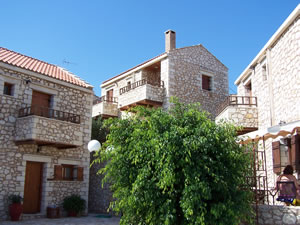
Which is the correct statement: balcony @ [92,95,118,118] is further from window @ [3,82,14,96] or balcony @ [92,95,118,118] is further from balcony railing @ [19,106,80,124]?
window @ [3,82,14,96]

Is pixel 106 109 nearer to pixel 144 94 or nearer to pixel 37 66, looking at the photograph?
pixel 144 94

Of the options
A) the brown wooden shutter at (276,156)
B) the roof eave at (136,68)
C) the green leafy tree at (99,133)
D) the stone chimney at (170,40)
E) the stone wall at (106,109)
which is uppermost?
the stone chimney at (170,40)

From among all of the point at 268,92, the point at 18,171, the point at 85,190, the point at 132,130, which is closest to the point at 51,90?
the point at 18,171

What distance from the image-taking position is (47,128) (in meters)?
12.9

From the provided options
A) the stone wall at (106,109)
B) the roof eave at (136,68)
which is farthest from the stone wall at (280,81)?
the stone wall at (106,109)

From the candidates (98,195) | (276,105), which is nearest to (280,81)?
(276,105)

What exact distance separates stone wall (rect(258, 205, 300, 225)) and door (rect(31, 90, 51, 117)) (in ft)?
30.4

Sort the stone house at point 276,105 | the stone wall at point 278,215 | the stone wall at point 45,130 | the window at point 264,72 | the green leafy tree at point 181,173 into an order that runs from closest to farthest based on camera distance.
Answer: the green leafy tree at point 181,173 → the stone wall at point 278,215 → the stone house at point 276,105 → the stone wall at point 45,130 → the window at point 264,72

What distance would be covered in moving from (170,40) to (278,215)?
48.9 feet

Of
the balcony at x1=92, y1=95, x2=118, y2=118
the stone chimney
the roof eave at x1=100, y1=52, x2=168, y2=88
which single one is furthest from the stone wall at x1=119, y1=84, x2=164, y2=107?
the stone chimney

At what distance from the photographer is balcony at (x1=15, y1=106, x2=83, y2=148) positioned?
12477mm

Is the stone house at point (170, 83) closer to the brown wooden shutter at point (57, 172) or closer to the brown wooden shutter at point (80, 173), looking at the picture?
the brown wooden shutter at point (80, 173)

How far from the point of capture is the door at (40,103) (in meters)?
13.6

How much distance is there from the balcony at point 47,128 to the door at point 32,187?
1.06 metres
